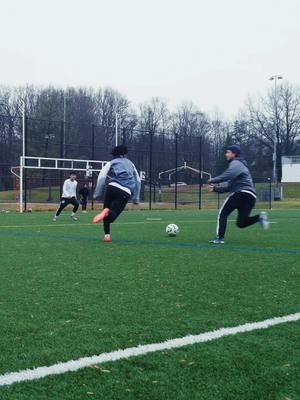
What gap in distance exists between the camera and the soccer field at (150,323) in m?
3.00

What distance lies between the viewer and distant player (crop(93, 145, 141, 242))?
10.6 m

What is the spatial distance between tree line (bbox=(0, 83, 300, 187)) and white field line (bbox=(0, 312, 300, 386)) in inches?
1390

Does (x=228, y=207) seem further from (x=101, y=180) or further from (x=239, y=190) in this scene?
(x=101, y=180)

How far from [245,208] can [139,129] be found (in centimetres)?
5812

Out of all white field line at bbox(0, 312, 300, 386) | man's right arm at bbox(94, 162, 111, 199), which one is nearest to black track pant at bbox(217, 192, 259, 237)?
man's right arm at bbox(94, 162, 111, 199)

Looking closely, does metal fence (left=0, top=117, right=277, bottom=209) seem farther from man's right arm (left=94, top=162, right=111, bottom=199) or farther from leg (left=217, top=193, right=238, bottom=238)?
man's right arm (left=94, top=162, right=111, bottom=199)

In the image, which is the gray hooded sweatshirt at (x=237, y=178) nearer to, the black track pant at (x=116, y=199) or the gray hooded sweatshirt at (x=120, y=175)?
the gray hooded sweatshirt at (x=120, y=175)

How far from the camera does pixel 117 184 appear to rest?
35.0 ft

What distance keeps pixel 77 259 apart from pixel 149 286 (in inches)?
103

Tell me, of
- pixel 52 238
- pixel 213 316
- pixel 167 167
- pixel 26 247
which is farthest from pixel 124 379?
pixel 167 167

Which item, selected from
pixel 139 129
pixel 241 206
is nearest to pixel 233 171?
pixel 241 206

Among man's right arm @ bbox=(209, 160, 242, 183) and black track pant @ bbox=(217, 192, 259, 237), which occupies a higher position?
man's right arm @ bbox=(209, 160, 242, 183)

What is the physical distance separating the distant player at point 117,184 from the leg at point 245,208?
2.13 m

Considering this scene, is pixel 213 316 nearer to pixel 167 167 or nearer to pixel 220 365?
pixel 220 365
